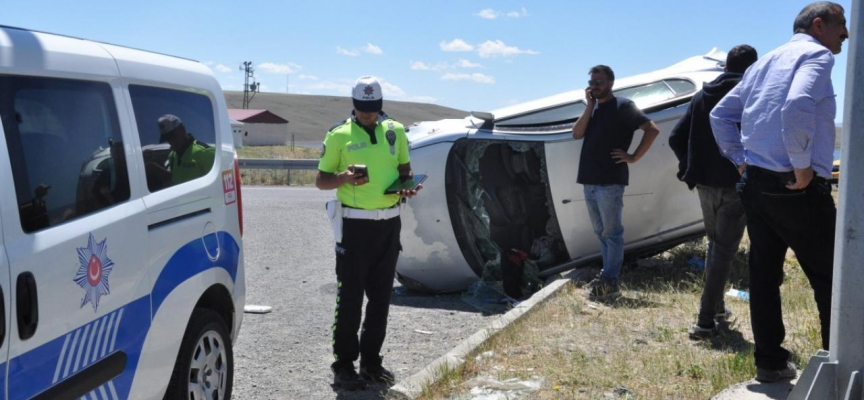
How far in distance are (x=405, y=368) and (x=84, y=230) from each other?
3101 millimetres

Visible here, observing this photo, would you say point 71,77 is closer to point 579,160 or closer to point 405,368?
point 405,368

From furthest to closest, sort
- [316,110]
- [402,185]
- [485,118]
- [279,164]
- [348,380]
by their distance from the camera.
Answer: [316,110] → [279,164] → [485,118] → [402,185] → [348,380]

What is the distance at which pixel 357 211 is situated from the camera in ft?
17.6

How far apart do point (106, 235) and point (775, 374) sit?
10.4 ft

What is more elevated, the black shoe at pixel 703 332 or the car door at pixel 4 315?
the car door at pixel 4 315

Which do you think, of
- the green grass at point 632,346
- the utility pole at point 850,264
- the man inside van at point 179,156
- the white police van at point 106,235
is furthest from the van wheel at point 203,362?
the utility pole at point 850,264

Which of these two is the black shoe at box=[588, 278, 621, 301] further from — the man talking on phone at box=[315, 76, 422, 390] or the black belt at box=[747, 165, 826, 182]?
the black belt at box=[747, 165, 826, 182]

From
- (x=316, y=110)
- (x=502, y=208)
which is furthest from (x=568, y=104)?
(x=316, y=110)

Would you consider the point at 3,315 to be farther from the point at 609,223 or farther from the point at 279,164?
the point at 279,164

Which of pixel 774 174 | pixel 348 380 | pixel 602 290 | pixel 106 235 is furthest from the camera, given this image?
pixel 602 290

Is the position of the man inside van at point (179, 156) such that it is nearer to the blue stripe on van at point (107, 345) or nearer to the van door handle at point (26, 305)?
the blue stripe on van at point (107, 345)

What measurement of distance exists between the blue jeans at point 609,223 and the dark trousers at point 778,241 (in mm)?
2928

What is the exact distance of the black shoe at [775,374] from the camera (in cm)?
438

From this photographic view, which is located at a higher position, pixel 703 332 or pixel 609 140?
pixel 609 140
